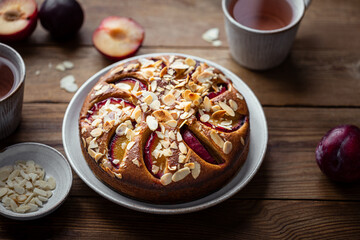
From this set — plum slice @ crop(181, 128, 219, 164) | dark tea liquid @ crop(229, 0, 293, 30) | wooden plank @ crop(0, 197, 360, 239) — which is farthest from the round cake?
dark tea liquid @ crop(229, 0, 293, 30)

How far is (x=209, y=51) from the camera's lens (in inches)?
74.4

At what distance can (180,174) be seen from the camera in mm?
1273

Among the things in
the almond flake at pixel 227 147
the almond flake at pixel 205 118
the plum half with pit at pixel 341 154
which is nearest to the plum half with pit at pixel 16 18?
the almond flake at pixel 205 118

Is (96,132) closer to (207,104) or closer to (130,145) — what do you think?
(130,145)

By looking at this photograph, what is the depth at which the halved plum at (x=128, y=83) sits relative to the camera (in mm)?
1467

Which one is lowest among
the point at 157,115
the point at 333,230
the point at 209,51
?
the point at 333,230

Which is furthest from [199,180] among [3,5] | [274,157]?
[3,5]

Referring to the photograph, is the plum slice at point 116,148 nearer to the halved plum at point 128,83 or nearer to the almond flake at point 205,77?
the halved plum at point 128,83

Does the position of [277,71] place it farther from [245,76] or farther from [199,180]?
[199,180]

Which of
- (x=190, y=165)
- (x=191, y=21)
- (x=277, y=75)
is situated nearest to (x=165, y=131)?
(x=190, y=165)

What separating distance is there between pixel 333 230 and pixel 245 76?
0.71m

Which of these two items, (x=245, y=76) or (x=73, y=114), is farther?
(x=245, y=76)

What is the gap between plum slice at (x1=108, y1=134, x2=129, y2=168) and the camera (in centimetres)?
133

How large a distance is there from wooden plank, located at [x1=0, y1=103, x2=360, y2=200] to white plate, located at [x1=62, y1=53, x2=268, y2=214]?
0.10 meters
